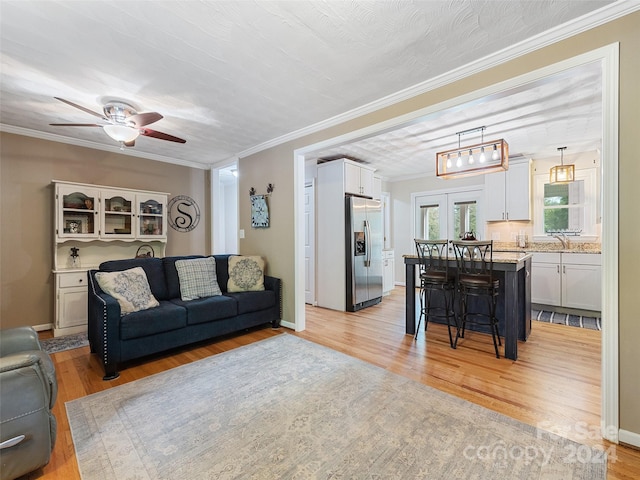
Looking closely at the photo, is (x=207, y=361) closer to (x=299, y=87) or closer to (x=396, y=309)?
(x=299, y=87)

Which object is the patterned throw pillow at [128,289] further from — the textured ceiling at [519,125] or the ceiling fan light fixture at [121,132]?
the textured ceiling at [519,125]

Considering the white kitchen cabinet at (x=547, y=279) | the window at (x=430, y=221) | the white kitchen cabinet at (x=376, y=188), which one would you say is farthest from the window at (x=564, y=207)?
the white kitchen cabinet at (x=376, y=188)

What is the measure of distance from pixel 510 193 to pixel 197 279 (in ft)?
17.8

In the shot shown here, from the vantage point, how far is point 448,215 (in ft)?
20.5

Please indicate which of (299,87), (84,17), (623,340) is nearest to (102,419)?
(84,17)

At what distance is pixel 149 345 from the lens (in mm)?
2768

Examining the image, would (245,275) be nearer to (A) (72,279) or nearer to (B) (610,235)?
(A) (72,279)

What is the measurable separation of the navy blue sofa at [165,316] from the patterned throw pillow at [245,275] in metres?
0.12

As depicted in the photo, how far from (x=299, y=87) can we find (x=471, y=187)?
4663 millimetres

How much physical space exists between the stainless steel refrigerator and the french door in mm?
1805

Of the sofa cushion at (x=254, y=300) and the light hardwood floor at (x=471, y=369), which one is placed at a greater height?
the sofa cushion at (x=254, y=300)

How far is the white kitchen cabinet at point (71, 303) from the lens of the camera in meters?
3.60

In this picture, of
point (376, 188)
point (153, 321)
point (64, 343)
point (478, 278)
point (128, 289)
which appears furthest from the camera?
point (376, 188)

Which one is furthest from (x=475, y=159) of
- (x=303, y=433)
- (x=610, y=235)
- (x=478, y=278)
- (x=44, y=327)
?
(x=44, y=327)
